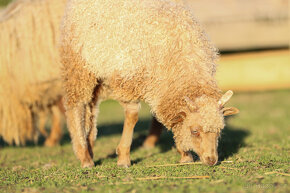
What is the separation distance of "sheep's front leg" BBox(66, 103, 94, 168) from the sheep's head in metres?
1.39

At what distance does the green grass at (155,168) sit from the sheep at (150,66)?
14.8 inches

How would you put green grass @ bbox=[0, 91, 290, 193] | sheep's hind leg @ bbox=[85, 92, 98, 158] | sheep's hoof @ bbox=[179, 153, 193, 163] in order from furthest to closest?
1. sheep's hind leg @ bbox=[85, 92, 98, 158]
2. sheep's hoof @ bbox=[179, 153, 193, 163]
3. green grass @ bbox=[0, 91, 290, 193]

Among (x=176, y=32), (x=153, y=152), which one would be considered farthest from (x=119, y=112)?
(x=176, y=32)

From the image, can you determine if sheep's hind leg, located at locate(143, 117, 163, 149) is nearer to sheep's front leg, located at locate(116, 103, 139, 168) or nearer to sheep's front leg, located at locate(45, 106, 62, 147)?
sheep's front leg, located at locate(116, 103, 139, 168)

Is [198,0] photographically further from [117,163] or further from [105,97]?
[117,163]

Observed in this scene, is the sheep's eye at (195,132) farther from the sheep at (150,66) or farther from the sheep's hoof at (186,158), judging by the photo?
the sheep's hoof at (186,158)

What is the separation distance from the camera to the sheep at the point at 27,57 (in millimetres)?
7234

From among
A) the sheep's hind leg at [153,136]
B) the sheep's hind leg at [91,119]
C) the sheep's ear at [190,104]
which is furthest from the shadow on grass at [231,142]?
the sheep's hind leg at [91,119]

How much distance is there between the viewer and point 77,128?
5930 millimetres

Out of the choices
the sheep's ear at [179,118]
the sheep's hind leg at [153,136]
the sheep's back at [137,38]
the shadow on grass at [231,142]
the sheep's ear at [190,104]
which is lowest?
the shadow on grass at [231,142]

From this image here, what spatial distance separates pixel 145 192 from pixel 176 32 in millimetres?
2096

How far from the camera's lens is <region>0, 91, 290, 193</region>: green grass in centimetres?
432

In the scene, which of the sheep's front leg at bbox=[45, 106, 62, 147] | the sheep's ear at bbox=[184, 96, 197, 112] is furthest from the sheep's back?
the sheep's front leg at bbox=[45, 106, 62, 147]

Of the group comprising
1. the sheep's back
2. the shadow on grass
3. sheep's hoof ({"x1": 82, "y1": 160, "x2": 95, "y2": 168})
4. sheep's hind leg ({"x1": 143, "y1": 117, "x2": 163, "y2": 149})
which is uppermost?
the sheep's back
